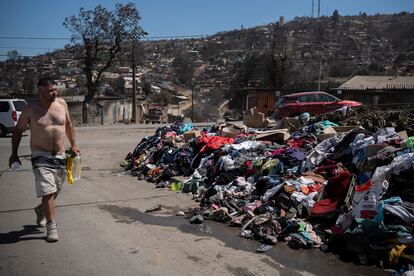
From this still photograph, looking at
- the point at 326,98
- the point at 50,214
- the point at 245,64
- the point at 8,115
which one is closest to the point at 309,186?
the point at 50,214

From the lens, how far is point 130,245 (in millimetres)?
5398

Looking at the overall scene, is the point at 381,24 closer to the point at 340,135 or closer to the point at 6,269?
the point at 340,135

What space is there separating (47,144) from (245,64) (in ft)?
166

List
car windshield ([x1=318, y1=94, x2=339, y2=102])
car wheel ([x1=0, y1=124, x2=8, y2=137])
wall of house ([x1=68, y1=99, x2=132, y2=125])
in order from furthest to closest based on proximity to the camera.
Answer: wall of house ([x1=68, y1=99, x2=132, y2=125]), car windshield ([x1=318, y1=94, x2=339, y2=102]), car wheel ([x1=0, y1=124, x2=8, y2=137])

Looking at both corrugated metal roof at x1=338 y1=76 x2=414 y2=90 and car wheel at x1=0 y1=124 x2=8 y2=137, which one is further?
corrugated metal roof at x1=338 y1=76 x2=414 y2=90

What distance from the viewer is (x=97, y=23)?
131 feet

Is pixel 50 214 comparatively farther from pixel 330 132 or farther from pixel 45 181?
pixel 330 132

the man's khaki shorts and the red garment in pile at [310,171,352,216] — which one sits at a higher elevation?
the man's khaki shorts

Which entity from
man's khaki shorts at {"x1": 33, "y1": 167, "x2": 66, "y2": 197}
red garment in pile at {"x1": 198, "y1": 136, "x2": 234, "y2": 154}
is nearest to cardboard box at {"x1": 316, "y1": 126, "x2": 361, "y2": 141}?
red garment in pile at {"x1": 198, "y1": 136, "x2": 234, "y2": 154}

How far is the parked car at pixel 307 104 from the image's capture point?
21797 mm

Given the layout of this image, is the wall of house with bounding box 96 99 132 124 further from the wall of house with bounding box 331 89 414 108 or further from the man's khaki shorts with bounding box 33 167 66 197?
the man's khaki shorts with bounding box 33 167 66 197

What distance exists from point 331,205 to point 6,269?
4.24m

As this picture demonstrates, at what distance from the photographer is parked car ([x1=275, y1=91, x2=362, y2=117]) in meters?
21.8

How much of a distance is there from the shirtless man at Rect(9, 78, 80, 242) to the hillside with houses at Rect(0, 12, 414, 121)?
110 feet
